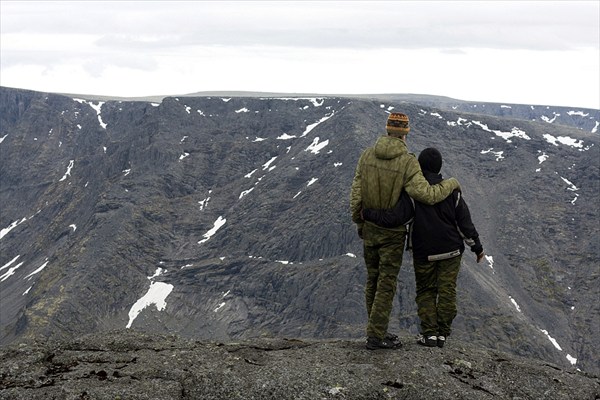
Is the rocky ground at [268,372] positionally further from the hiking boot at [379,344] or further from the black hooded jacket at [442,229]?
the black hooded jacket at [442,229]

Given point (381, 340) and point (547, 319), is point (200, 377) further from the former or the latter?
point (547, 319)

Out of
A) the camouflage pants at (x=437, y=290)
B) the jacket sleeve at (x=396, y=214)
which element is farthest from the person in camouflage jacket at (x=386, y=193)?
the camouflage pants at (x=437, y=290)

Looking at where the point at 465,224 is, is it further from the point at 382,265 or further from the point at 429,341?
the point at 429,341

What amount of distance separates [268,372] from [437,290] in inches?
184

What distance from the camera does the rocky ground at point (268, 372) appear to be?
12.1m

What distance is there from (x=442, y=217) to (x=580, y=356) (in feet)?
570

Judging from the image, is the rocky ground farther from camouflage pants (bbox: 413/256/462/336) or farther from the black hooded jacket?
the black hooded jacket

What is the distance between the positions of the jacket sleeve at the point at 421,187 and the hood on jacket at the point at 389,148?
36 cm

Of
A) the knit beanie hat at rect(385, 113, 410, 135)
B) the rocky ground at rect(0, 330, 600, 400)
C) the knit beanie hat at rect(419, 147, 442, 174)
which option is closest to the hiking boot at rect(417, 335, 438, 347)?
the rocky ground at rect(0, 330, 600, 400)

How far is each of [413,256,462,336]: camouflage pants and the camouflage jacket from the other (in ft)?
6.00

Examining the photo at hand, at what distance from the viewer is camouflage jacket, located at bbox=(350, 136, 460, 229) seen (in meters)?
13.4

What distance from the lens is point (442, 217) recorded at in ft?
45.3

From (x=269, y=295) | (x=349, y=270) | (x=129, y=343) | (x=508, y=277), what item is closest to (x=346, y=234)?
(x=349, y=270)

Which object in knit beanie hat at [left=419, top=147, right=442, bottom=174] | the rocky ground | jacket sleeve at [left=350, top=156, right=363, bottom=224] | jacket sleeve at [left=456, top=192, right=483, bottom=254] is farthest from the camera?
jacket sleeve at [left=350, top=156, right=363, bottom=224]
